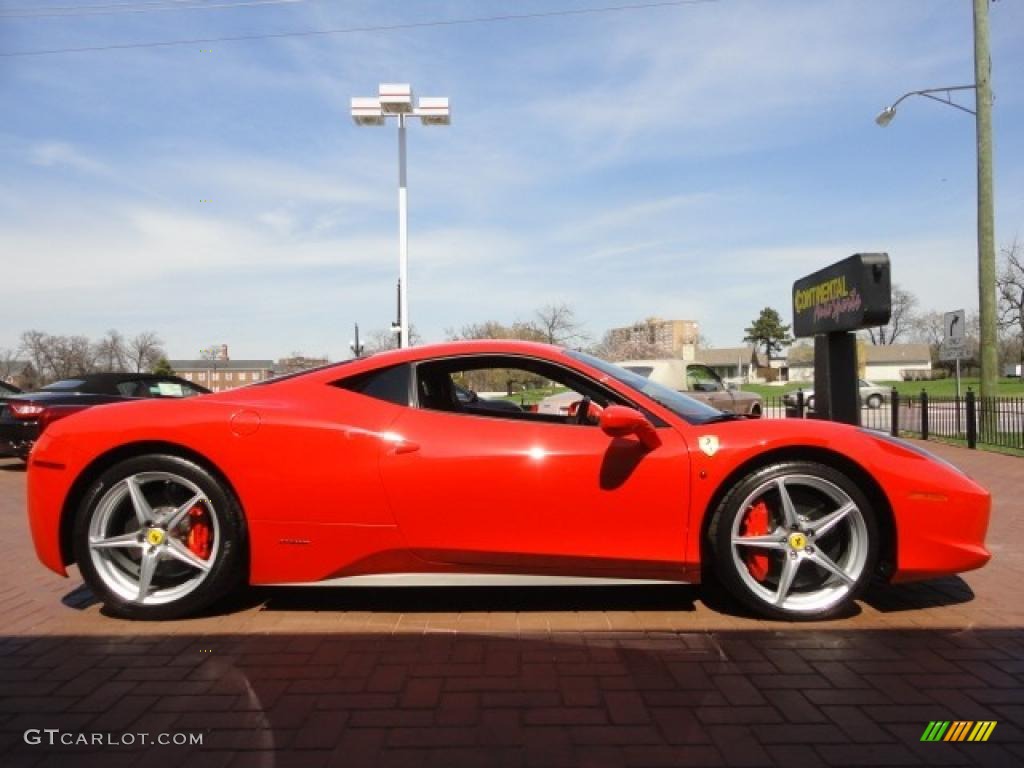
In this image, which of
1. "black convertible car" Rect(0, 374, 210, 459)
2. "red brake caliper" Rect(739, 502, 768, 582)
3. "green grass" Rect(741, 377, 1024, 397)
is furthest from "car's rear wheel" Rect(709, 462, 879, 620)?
"green grass" Rect(741, 377, 1024, 397)

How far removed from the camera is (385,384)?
135 inches

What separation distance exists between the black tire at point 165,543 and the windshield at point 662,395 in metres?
1.89

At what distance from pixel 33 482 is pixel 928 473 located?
431 centimetres

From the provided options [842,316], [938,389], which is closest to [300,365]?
[842,316]

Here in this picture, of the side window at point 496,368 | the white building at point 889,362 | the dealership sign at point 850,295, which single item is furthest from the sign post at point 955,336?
the white building at point 889,362

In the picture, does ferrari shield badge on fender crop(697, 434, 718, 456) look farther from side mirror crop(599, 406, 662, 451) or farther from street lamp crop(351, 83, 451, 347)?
street lamp crop(351, 83, 451, 347)

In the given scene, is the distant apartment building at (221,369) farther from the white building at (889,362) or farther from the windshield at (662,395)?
the windshield at (662,395)

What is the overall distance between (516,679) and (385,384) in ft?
5.00

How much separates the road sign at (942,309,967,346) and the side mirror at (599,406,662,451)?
36.1 ft

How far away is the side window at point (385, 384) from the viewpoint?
→ 339 centimetres

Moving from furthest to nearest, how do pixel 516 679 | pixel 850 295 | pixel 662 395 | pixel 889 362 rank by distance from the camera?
pixel 889 362 < pixel 850 295 < pixel 662 395 < pixel 516 679

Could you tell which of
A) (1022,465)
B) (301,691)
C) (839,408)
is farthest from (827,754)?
(1022,465)

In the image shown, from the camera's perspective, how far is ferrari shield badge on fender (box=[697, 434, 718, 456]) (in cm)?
319

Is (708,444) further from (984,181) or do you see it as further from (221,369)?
(221,369)
